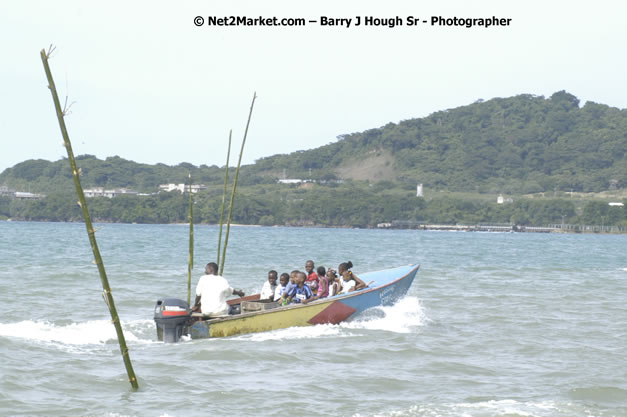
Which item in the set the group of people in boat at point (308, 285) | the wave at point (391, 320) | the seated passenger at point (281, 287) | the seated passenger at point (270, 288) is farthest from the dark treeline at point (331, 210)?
the seated passenger at point (281, 287)

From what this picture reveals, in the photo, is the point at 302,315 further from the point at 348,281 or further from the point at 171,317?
the point at 171,317

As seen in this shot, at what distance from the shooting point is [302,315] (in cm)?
1570

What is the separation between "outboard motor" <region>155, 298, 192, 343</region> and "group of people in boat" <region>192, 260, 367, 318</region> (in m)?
0.54

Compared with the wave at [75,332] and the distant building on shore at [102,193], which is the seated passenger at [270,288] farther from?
the distant building on shore at [102,193]

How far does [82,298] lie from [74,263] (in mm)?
17218

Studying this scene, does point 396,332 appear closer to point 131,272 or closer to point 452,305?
point 452,305

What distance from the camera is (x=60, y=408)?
400 inches

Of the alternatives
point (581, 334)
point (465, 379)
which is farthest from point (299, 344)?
point (581, 334)

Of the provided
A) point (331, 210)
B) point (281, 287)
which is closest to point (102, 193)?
point (331, 210)

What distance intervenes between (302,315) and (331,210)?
16310 centimetres

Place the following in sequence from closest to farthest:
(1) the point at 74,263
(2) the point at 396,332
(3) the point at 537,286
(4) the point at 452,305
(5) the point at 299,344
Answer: (5) the point at 299,344, (2) the point at 396,332, (4) the point at 452,305, (3) the point at 537,286, (1) the point at 74,263

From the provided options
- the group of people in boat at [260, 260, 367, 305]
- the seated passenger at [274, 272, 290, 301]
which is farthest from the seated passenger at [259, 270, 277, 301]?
the seated passenger at [274, 272, 290, 301]

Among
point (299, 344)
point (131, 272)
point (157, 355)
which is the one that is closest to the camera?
point (157, 355)

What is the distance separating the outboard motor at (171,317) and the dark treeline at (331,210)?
14886cm
